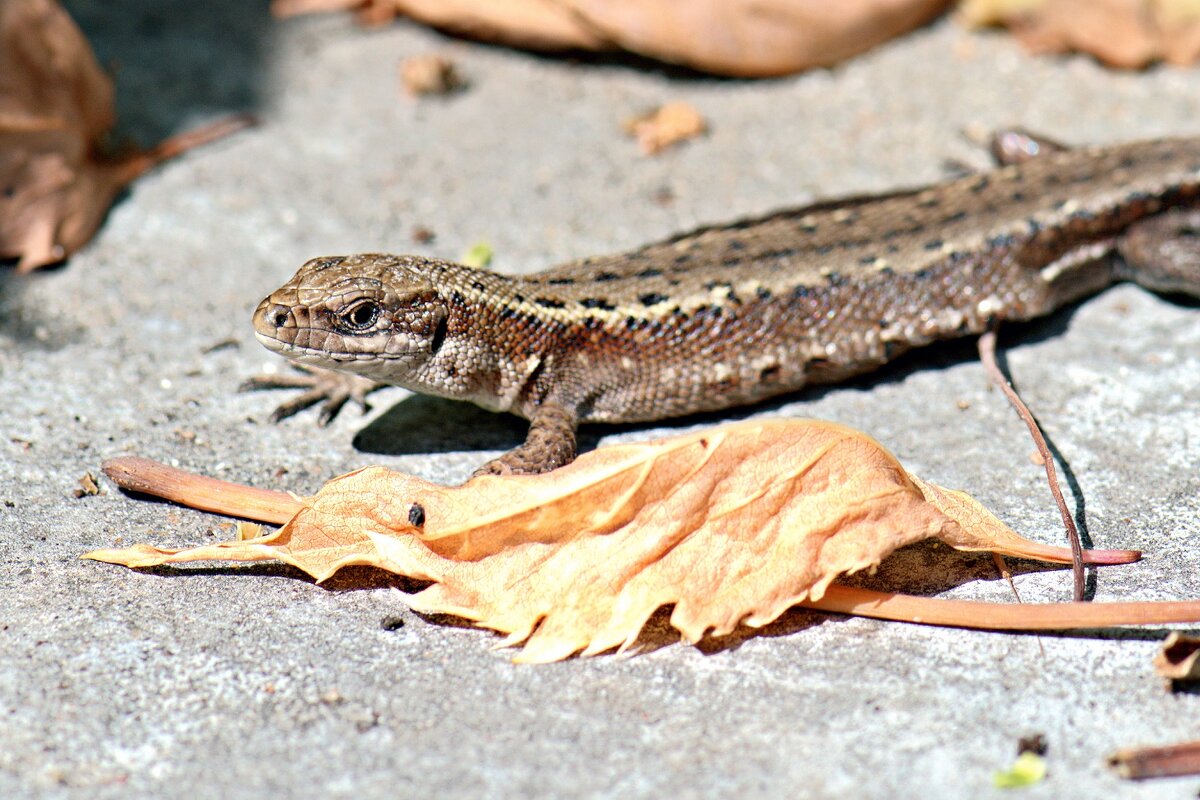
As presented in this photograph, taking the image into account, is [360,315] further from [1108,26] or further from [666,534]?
[1108,26]

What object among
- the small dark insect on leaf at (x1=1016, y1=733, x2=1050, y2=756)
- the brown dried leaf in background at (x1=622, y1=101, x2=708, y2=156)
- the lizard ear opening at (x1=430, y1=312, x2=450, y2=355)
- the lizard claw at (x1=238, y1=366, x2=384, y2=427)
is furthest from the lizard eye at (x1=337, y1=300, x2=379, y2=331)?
the small dark insect on leaf at (x1=1016, y1=733, x2=1050, y2=756)

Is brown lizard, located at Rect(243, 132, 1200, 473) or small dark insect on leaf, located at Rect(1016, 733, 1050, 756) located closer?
small dark insect on leaf, located at Rect(1016, 733, 1050, 756)

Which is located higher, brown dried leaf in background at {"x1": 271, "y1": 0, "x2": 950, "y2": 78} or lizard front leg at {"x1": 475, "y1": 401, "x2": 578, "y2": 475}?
brown dried leaf in background at {"x1": 271, "y1": 0, "x2": 950, "y2": 78}

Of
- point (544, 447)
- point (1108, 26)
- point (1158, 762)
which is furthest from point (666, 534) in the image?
point (1108, 26)

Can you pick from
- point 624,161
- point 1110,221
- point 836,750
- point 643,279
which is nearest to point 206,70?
point 624,161

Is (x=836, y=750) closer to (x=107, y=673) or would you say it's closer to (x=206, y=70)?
(x=107, y=673)

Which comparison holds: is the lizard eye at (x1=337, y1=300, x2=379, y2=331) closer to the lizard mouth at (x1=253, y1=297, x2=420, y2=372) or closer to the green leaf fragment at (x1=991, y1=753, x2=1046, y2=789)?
the lizard mouth at (x1=253, y1=297, x2=420, y2=372)
